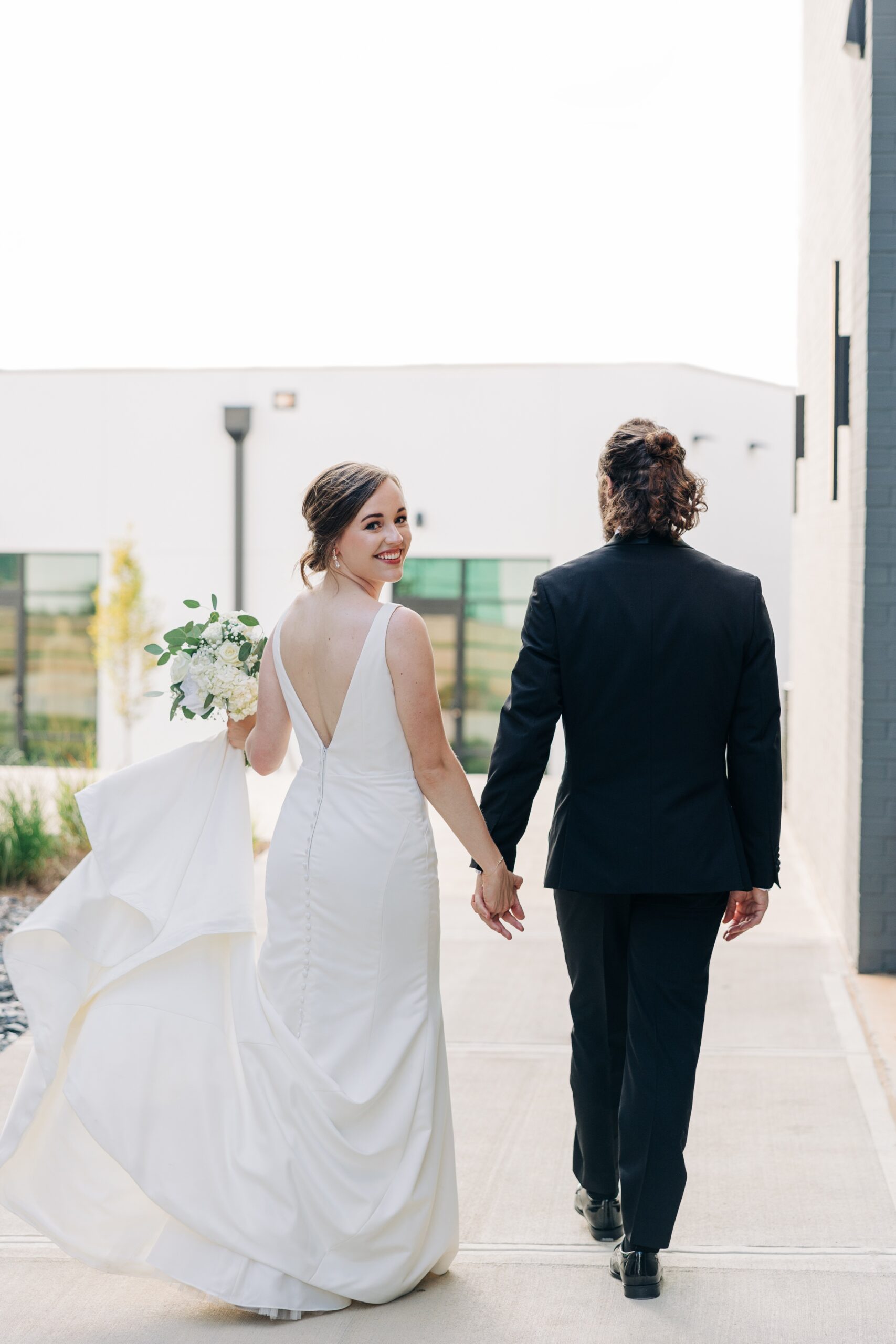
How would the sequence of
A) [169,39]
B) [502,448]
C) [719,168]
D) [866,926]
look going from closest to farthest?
Answer: [866,926]
[169,39]
[719,168]
[502,448]

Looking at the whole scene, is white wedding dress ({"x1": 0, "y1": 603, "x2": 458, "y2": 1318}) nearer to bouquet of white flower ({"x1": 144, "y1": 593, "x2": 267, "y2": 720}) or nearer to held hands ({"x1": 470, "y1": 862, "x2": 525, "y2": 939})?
held hands ({"x1": 470, "y1": 862, "x2": 525, "y2": 939})

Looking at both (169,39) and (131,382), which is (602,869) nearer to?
(169,39)

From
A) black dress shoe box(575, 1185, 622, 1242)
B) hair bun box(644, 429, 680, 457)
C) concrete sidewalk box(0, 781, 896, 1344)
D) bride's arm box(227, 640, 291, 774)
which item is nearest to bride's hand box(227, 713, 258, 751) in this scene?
bride's arm box(227, 640, 291, 774)

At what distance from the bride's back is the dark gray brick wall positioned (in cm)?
329

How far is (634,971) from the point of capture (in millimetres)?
3074

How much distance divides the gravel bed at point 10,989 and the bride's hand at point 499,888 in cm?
191

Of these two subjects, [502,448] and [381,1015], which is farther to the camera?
[502,448]

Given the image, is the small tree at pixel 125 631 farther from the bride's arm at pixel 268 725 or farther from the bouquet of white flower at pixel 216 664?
the bride's arm at pixel 268 725

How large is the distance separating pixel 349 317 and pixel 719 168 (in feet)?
22.1

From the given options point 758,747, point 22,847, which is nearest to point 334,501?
point 758,747

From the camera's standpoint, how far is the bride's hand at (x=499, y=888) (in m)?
3.13

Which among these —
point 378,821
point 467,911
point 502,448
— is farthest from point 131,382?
point 378,821

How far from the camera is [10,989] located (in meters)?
6.18

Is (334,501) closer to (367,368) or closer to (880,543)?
(880,543)
